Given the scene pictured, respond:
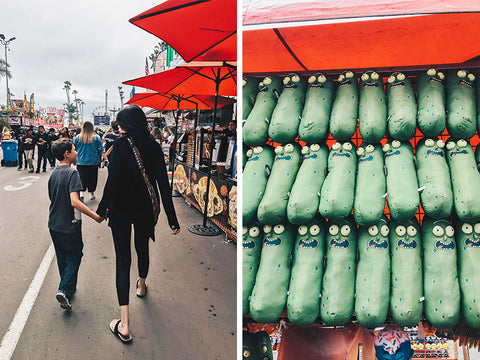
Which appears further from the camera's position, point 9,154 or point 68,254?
point 9,154

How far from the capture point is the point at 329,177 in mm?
1397

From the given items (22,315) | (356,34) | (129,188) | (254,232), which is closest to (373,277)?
(254,232)

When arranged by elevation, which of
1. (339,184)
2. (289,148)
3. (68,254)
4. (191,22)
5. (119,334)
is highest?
(191,22)

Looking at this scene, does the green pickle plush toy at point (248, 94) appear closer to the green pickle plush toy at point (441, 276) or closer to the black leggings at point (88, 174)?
the green pickle plush toy at point (441, 276)

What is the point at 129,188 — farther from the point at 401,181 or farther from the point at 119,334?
the point at 401,181

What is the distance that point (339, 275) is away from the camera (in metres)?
1.37

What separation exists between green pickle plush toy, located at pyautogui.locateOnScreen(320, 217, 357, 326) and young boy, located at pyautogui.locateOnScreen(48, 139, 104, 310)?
6.33ft

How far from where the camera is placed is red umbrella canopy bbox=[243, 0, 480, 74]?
1.03 metres

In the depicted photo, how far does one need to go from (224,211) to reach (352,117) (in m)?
3.23

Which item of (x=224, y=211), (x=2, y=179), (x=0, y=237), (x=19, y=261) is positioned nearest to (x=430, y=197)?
(x=224, y=211)

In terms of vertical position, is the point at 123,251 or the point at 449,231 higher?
the point at 449,231

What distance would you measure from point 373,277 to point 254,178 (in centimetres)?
55

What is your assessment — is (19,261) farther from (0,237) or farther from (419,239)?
(419,239)

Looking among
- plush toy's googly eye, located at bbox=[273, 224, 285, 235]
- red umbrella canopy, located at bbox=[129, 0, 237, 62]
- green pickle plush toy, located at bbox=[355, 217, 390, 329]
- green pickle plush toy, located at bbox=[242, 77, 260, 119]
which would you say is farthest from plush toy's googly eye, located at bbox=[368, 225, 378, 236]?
red umbrella canopy, located at bbox=[129, 0, 237, 62]
